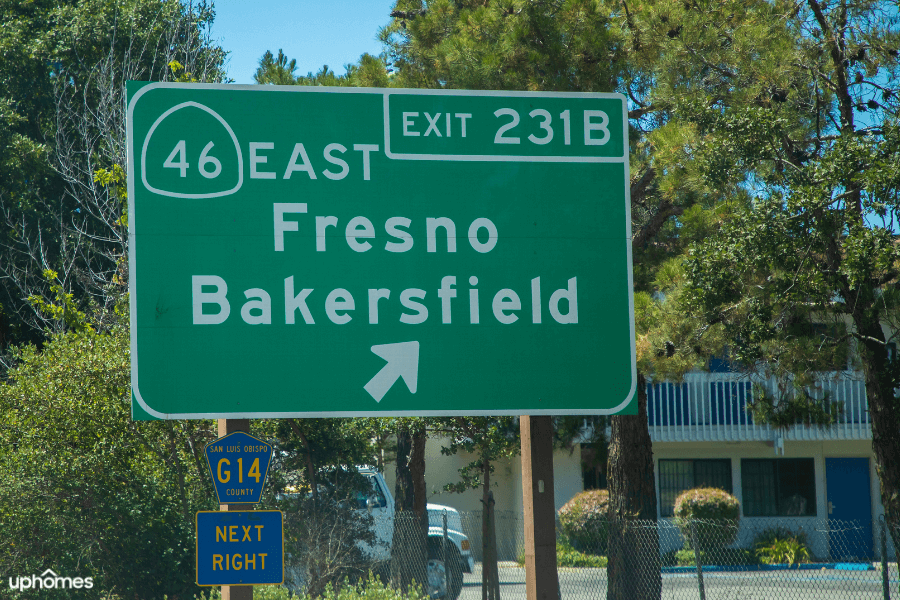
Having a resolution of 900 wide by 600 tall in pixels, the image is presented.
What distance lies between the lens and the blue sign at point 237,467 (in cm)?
505

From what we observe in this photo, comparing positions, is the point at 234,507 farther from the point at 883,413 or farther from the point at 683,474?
the point at 683,474

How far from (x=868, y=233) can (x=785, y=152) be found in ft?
4.85

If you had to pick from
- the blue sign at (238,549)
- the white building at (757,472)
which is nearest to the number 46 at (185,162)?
the blue sign at (238,549)

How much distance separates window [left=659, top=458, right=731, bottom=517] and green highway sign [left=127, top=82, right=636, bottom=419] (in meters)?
19.3

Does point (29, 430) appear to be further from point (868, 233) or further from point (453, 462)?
point (453, 462)

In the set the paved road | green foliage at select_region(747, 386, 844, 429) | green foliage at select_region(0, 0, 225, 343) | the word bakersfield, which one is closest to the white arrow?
the word bakersfield

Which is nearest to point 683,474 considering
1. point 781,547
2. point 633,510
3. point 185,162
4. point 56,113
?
point 781,547

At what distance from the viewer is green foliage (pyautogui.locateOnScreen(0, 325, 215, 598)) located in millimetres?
9891

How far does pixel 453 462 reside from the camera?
24.8 m

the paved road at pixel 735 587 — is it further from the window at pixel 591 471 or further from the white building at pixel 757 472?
the window at pixel 591 471

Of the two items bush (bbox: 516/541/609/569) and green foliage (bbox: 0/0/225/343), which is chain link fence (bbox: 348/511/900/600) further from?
green foliage (bbox: 0/0/225/343)

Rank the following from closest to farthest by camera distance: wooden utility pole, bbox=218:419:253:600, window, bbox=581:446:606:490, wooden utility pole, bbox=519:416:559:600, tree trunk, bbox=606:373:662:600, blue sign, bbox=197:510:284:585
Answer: blue sign, bbox=197:510:284:585 → wooden utility pole, bbox=218:419:253:600 → wooden utility pole, bbox=519:416:559:600 → tree trunk, bbox=606:373:662:600 → window, bbox=581:446:606:490

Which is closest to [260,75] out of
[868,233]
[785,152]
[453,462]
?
[785,152]

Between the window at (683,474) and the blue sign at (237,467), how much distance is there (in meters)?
19.5
